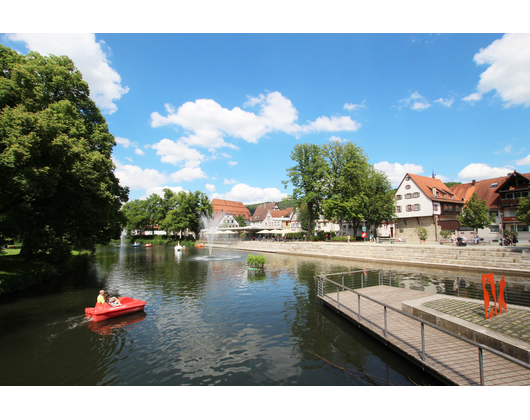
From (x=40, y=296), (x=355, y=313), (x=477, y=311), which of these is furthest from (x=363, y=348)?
(x=40, y=296)

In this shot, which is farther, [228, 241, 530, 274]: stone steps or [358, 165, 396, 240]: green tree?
[358, 165, 396, 240]: green tree

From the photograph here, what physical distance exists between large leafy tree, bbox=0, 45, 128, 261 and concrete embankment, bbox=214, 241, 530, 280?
95.2 ft

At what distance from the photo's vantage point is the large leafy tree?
1598 cm

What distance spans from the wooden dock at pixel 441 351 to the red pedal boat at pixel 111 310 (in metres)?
10.7

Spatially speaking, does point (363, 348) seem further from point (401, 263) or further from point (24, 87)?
point (24, 87)

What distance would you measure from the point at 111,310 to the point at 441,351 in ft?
46.4

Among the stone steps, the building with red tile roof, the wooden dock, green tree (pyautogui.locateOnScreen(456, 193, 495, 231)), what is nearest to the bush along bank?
the wooden dock

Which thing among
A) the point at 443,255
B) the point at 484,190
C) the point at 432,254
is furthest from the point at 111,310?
the point at 484,190

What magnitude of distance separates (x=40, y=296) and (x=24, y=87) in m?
14.5

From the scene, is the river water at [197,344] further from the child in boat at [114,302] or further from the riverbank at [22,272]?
the riverbank at [22,272]

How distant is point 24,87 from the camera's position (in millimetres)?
19141

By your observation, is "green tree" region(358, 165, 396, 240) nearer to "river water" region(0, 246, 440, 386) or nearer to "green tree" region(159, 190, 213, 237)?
"river water" region(0, 246, 440, 386)

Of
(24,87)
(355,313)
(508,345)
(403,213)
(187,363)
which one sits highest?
(24,87)

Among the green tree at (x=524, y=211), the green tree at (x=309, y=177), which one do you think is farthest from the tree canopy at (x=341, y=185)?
the green tree at (x=524, y=211)
